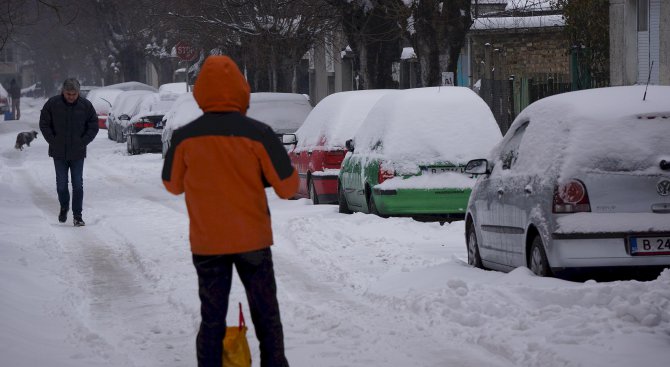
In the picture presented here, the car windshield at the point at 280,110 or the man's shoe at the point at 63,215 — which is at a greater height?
the car windshield at the point at 280,110

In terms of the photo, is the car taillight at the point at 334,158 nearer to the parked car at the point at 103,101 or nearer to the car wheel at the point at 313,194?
the car wheel at the point at 313,194

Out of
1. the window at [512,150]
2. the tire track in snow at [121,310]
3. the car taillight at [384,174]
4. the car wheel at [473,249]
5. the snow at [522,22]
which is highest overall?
the snow at [522,22]

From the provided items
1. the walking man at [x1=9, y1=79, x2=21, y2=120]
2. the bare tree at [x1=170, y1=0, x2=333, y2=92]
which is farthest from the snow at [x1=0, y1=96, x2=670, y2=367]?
the walking man at [x1=9, y1=79, x2=21, y2=120]

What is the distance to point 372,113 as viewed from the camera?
17.5 m

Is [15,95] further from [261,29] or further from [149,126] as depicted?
[261,29]

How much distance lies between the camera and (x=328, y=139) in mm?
19625

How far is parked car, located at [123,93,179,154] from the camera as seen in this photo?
3934cm

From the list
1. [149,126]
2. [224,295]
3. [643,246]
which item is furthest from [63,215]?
[149,126]

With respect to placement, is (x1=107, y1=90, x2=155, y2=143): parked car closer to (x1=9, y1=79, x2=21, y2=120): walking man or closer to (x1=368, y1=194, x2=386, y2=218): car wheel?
(x1=9, y1=79, x2=21, y2=120): walking man

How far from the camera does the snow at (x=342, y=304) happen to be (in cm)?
813

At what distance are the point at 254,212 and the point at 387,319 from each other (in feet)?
10.1

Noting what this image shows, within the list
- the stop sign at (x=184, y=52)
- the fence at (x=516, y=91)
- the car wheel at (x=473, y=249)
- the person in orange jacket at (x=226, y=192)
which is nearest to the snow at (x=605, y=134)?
the car wheel at (x=473, y=249)

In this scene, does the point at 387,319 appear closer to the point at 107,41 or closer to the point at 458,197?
the point at 458,197

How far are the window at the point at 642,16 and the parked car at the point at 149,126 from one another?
18.3m
